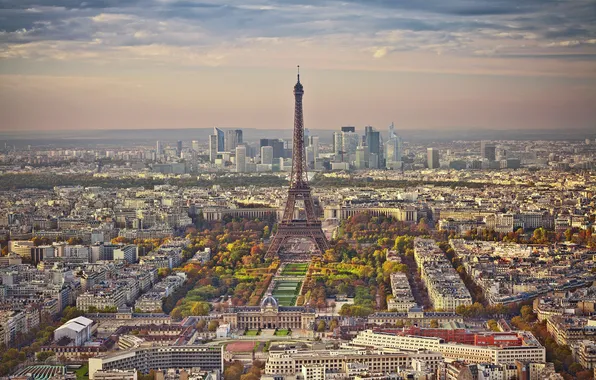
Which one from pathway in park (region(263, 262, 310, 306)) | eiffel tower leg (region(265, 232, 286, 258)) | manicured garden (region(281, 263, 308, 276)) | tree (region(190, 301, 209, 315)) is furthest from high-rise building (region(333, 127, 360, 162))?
tree (region(190, 301, 209, 315))

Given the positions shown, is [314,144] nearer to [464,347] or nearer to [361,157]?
[361,157]

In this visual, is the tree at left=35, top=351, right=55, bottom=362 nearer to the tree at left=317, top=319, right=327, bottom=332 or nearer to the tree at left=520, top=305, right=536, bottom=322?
the tree at left=317, top=319, right=327, bottom=332

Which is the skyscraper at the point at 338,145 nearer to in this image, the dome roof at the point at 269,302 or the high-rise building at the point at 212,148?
the high-rise building at the point at 212,148

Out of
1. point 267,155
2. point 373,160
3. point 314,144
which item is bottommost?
point 373,160

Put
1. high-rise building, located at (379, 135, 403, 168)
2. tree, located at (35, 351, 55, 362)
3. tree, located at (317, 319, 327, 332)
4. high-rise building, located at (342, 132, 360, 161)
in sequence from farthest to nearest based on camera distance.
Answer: high-rise building, located at (342, 132, 360, 161), high-rise building, located at (379, 135, 403, 168), tree, located at (317, 319, 327, 332), tree, located at (35, 351, 55, 362)

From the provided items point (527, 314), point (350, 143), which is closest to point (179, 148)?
point (350, 143)

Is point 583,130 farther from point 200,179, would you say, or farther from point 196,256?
point 200,179
